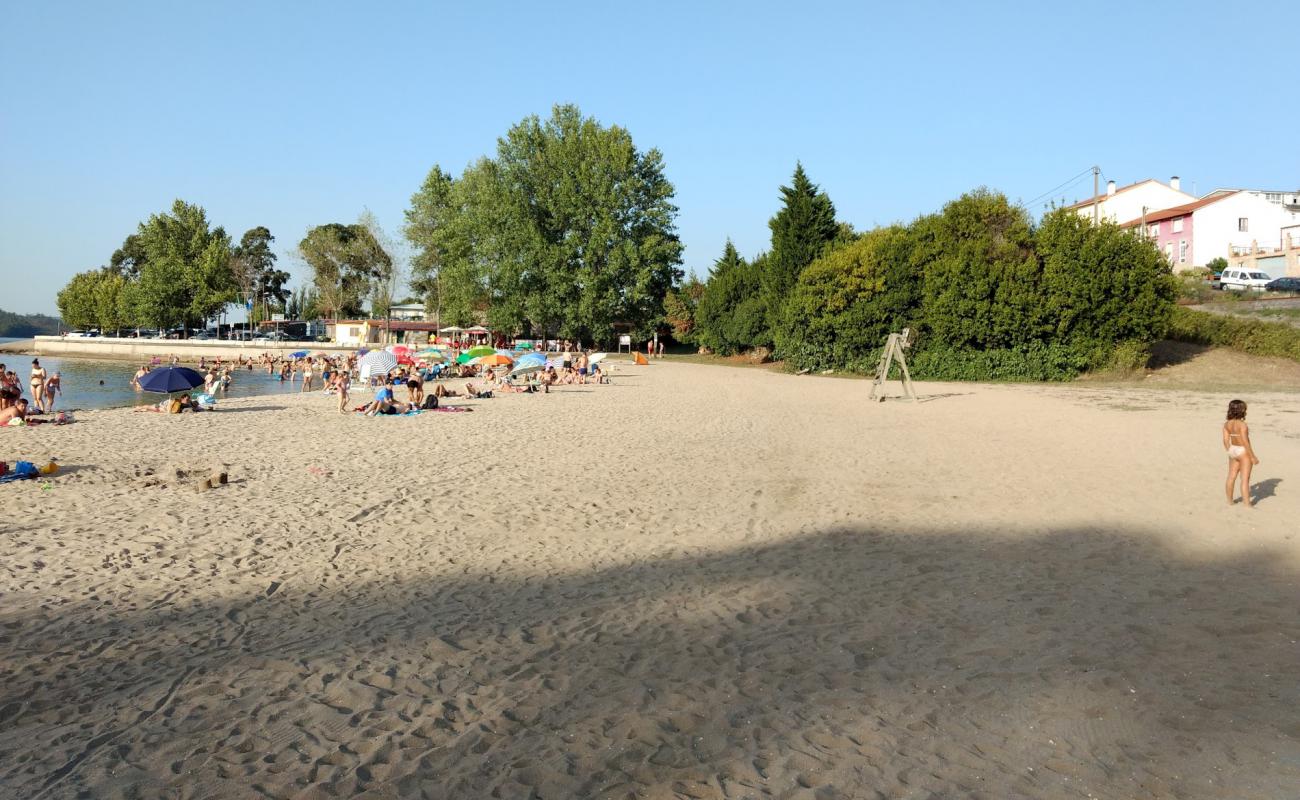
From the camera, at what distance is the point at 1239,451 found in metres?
9.18

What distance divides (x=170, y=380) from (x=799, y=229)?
1286 inches

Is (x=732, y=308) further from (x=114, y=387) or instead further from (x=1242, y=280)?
(x=114, y=387)

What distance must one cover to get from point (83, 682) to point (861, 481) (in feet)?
30.5

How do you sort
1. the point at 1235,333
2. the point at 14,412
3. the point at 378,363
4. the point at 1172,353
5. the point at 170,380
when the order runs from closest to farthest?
1. the point at 14,412
2. the point at 170,380
3. the point at 378,363
4. the point at 1235,333
5. the point at 1172,353

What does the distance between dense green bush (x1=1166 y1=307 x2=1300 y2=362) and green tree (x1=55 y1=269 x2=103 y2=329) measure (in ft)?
366

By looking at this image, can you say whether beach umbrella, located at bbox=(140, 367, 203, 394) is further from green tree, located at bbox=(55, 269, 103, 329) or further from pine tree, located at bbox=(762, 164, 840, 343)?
green tree, located at bbox=(55, 269, 103, 329)

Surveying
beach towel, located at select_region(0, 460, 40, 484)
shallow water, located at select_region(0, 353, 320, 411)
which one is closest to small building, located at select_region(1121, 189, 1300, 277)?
shallow water, located at select_region(0, 353, 320, 411)

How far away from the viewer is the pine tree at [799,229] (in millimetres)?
44125

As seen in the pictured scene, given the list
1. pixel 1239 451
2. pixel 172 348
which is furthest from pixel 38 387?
pixel 172 348

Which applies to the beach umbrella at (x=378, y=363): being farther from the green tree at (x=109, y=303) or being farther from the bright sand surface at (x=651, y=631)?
the green tree at (x=109, y=303)

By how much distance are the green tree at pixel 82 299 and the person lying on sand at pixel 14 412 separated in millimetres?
97147

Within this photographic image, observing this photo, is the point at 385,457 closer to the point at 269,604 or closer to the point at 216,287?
the point at 269,604

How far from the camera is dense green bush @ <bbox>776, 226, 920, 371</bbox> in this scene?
35688 millimetres

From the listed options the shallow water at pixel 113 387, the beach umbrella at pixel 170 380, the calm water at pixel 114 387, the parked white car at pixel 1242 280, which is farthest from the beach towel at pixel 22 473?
the parked white car at pixel 1242 280
